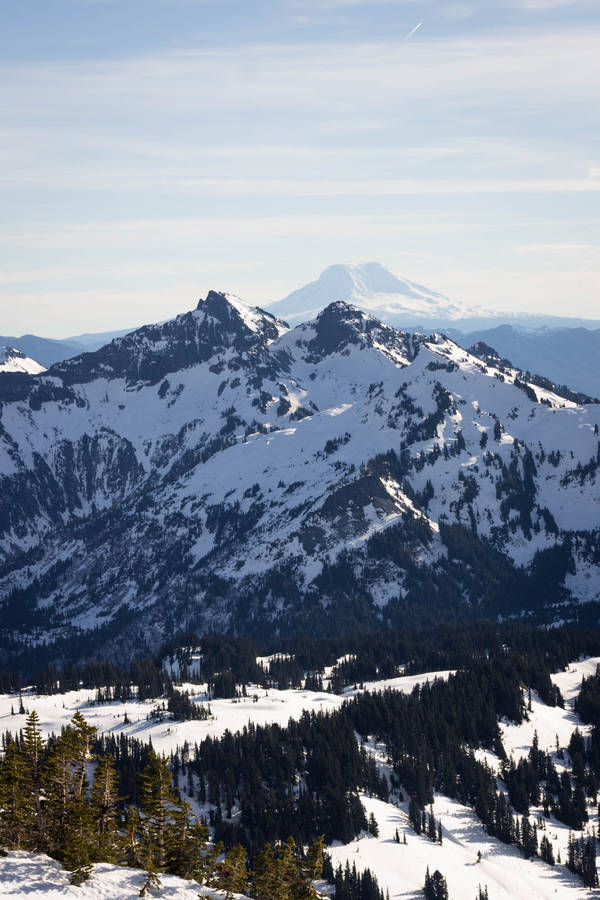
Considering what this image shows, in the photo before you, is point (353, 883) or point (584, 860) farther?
point (584, 860)

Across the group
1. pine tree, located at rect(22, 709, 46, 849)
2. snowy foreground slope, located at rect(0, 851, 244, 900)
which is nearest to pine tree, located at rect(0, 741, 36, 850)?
pine tree, located at rect(22, 709, 46, 849)

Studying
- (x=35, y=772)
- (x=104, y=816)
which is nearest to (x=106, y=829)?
(x=104, y=816)

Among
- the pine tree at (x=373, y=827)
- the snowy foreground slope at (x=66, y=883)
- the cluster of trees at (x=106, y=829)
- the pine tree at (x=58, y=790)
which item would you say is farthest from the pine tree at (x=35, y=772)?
the pine tree at (x=373, y=827)

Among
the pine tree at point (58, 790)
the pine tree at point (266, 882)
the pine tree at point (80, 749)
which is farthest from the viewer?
the pine tree at point (80, 749)

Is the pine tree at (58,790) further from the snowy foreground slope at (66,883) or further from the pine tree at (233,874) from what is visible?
the pine tree at (233,874)

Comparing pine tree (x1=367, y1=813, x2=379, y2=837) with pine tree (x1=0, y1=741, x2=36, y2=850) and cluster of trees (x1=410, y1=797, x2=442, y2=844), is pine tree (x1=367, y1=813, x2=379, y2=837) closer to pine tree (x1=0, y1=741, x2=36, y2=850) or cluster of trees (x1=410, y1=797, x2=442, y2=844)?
cluster of trees (x1=410, y1=797, x2=442, y2=844)

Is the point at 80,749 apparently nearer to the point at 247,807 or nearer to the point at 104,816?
the point at 104,816

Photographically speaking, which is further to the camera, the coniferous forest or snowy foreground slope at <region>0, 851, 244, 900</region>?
the coniferous forest

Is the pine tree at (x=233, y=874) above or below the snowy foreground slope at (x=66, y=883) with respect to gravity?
below

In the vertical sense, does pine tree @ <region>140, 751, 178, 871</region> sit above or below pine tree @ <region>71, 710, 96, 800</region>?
below

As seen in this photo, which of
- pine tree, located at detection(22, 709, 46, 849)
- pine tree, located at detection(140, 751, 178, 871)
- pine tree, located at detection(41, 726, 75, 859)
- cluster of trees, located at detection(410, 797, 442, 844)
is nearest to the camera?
pine tree, located at detection(22, 709, 46, 849)

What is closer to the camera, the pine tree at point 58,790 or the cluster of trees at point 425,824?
the pine tree at point 58,790

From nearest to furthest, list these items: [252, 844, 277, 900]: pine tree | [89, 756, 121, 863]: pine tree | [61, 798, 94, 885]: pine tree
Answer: [61, 798, 94, 885]: pine tree < [89, 756, 121, 863]: pine tree < [252, 844, 277, 900]: pine tree

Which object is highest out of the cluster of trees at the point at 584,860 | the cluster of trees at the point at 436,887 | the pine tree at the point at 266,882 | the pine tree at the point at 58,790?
the pine tree at the point at 58,790
